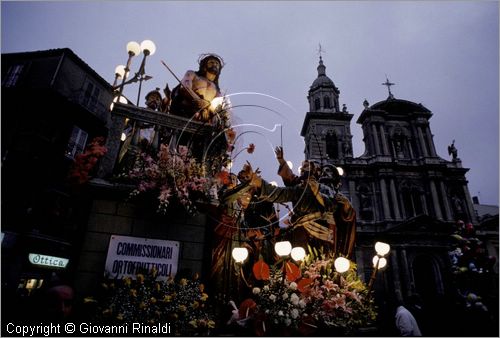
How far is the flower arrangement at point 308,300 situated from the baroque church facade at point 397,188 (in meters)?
19.5

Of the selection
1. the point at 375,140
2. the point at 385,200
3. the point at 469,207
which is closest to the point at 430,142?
the point at 375,140

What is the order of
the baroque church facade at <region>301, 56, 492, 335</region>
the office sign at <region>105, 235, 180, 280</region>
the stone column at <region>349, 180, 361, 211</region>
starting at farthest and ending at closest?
the stone column at <region>349, 180, 361, 211</region>
the baroque church facade at <region>301, 56, 492, 335</region>
the office sign at <region>105, 235, 180, 280</region>

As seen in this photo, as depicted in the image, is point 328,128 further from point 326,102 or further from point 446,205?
point 446,205

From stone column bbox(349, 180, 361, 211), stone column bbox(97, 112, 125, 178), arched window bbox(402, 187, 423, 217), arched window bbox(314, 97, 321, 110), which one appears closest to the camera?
stone column bbox(97, 112, 125, 178)

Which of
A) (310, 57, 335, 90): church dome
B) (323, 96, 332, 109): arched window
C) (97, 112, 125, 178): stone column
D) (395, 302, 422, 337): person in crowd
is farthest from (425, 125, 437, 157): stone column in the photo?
(97, 112, 125, 178): stone column

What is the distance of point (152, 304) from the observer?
523cm

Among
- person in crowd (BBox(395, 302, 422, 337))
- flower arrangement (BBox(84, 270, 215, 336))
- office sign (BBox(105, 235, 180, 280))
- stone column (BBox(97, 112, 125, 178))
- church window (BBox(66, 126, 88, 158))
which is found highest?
church window (BBox(66, 126, 88, 158))

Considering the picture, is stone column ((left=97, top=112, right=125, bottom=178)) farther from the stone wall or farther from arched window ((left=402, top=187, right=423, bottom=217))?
arched window ((left=402, top=187, right=423, bottom=217))

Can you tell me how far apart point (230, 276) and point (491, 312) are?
6.05 meters

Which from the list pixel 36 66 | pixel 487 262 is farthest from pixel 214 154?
pixel 36 66

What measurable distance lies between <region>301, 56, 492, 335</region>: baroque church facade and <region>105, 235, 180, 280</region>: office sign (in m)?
21.5

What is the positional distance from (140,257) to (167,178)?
1.83 m

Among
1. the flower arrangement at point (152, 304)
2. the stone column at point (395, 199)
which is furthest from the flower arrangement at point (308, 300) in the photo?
the stone column at point (395, 199)

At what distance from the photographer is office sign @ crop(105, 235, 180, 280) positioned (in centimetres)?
579
